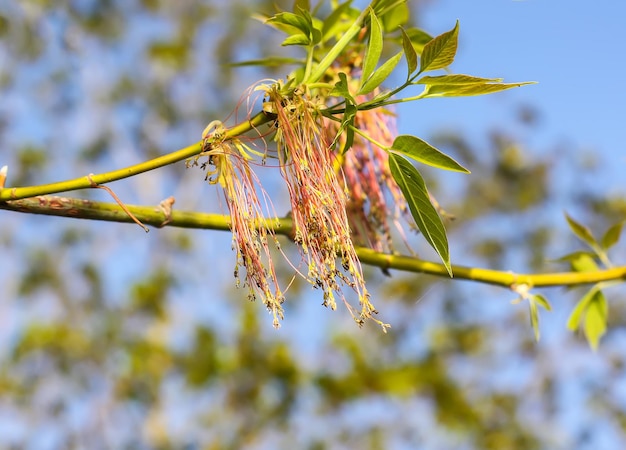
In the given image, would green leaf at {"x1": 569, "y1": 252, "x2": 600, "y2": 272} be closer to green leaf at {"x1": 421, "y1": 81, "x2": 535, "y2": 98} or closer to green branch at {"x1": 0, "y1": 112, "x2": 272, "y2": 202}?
green leaf at {"x1": 421, "y1": 81, "x2": 535, "y2": 98}

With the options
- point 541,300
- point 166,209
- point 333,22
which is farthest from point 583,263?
point 166,209

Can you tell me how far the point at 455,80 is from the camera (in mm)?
493

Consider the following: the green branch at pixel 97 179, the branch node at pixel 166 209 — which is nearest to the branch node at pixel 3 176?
the green branch at pixel 97 179

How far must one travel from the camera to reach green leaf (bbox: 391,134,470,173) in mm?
503

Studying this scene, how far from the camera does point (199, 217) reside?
607 mm

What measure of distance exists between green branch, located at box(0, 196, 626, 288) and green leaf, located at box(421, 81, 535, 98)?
0.59ft

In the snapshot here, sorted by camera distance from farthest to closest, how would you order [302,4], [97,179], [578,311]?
[578,311]
[302,4]
[97,179]

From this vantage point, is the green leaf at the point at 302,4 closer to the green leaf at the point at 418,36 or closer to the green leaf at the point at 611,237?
the green leaf at the point at 418,36

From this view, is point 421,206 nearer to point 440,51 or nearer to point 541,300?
point 440,51

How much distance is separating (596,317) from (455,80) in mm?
501

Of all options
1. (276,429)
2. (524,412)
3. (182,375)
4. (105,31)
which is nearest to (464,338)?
(524,412)

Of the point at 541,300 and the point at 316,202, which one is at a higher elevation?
the point at 316,202

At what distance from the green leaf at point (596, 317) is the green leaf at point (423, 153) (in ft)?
1.45

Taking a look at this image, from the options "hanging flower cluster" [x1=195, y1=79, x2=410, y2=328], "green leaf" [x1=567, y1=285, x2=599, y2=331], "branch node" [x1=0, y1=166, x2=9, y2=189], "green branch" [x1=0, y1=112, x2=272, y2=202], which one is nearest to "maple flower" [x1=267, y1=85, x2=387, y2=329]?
"hanging flower cluster" [x1=195, y1=79, x2=410, y2=328]
